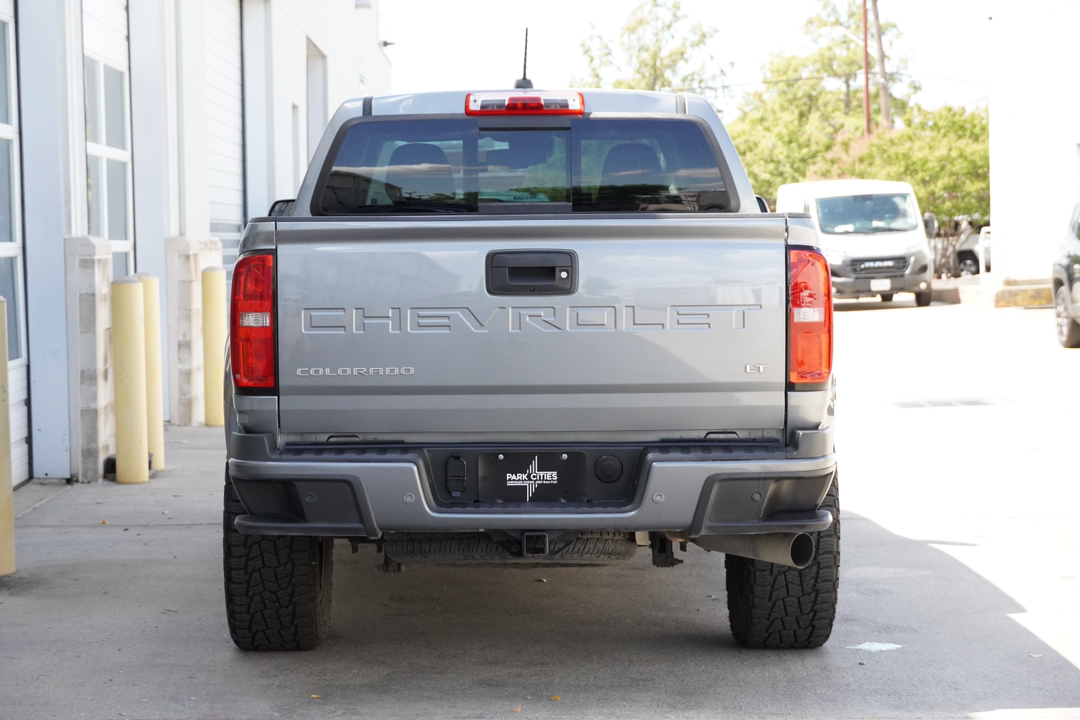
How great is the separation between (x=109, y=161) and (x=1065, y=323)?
10.3 metres

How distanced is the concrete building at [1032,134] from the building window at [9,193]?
1708 cm

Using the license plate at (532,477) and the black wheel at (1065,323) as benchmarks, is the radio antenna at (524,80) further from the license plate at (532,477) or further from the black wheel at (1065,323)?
the black wheel at (1065,323)

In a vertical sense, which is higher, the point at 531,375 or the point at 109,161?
the point at 109,161

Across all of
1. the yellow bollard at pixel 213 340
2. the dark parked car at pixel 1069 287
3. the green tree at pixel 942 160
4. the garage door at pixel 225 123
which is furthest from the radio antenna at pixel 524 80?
the green tree at pixel 942 160

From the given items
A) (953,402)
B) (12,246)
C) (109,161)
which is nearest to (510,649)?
(12,246)

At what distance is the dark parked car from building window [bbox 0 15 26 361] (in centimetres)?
1084

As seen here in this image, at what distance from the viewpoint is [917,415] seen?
11.0 meters

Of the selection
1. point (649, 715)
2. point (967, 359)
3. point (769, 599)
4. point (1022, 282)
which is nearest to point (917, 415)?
point (967, 359)

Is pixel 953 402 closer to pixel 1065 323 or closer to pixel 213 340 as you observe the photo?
pixel 1065 323

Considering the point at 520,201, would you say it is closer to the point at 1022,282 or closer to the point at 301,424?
the point at 301,424

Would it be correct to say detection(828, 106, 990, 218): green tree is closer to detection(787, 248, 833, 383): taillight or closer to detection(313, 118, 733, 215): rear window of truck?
detection(313, 118, 733, 215): rear window of truck

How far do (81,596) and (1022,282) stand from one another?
18.9 meters

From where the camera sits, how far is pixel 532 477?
13.9ft

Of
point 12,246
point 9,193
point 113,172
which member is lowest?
point 12,246
